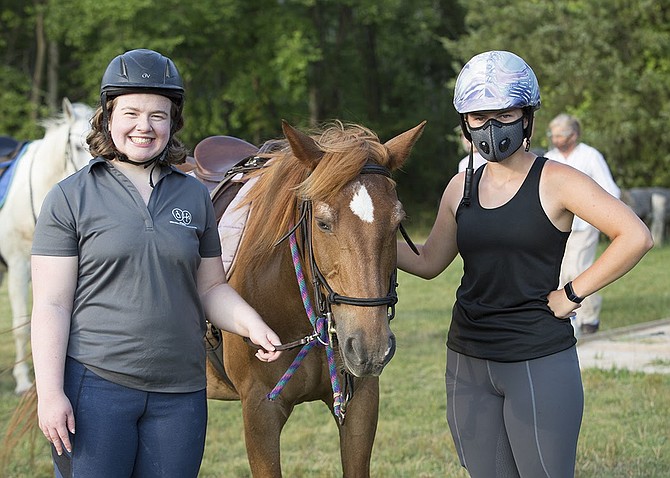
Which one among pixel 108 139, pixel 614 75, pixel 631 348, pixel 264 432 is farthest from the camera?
pixel 614 75

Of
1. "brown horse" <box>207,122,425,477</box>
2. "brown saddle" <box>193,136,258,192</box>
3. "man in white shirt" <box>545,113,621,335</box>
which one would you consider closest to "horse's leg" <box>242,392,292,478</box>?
"brown horse" <box>207,122,425,477</box>

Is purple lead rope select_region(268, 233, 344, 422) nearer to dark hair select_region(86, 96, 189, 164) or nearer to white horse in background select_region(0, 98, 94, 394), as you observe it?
dark hair select_region(86, 96, 189, 164)

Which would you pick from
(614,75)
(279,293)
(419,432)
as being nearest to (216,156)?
(279,293)

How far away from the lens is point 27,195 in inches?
289

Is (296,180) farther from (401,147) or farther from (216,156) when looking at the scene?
(216,156)

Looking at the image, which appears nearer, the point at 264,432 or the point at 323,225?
the point at 323,225

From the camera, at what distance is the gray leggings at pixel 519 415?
287cm

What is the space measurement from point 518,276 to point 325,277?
617 millimetres

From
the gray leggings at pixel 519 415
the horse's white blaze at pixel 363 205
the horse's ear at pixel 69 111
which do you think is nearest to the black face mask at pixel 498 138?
the horse's white blaze at pixel 363 205

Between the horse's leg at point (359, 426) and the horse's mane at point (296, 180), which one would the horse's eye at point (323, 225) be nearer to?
the horse's mane at point (296, 180)

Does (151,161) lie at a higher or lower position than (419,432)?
higher

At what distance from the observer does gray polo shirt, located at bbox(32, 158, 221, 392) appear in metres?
2.45

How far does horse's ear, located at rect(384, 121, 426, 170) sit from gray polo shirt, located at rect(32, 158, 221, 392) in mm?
797

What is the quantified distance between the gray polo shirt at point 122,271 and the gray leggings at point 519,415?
40.5 inches
